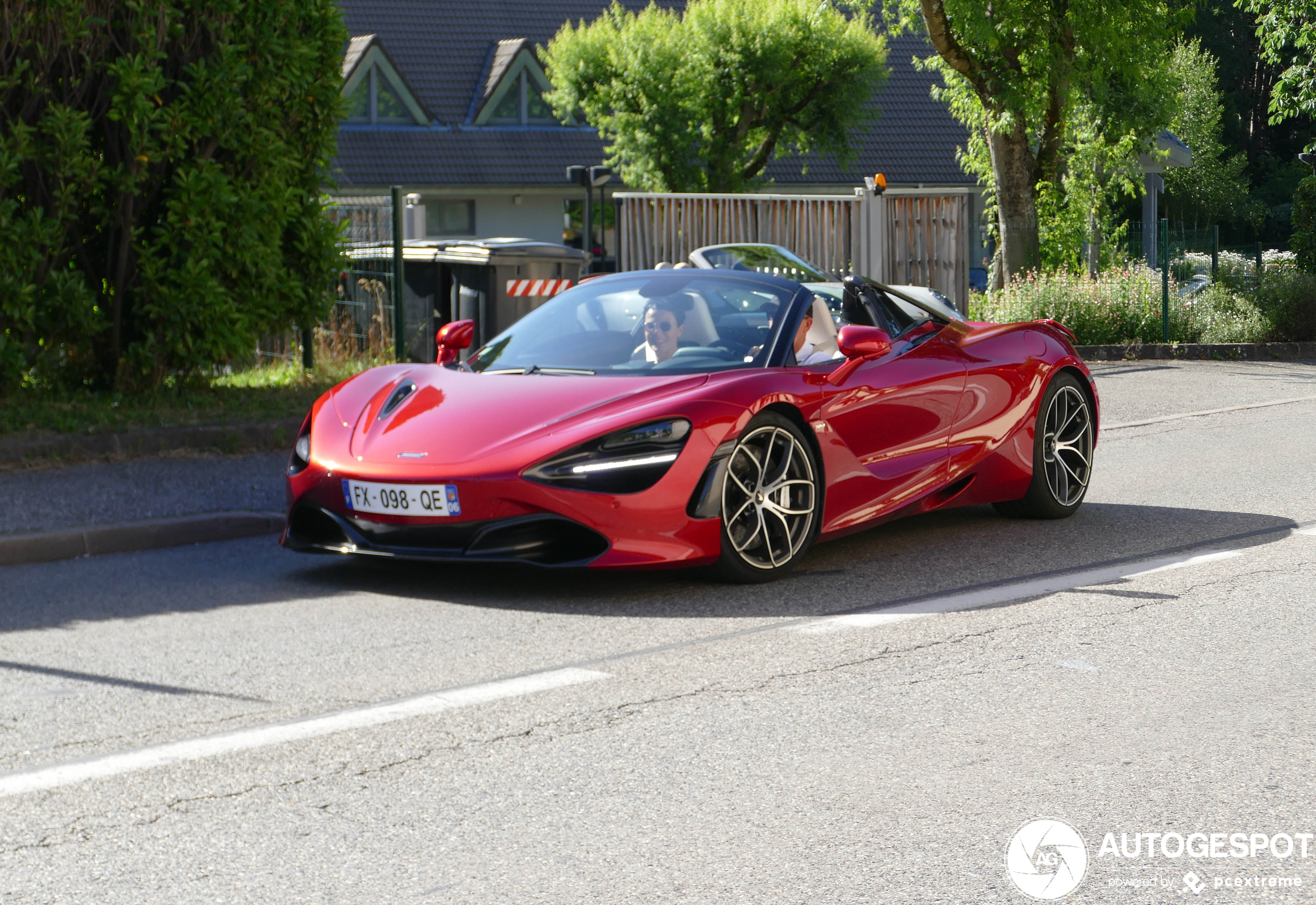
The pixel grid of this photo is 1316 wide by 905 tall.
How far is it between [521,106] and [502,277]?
21864 millimetres

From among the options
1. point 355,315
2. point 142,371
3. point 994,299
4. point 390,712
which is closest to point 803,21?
point 994,299

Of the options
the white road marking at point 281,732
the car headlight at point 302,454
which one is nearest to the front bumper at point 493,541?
the car headlight at point 302,454

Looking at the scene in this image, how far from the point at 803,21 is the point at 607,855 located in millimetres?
31450

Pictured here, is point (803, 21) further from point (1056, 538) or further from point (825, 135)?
point (1056, 538)

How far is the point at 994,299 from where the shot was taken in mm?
21125

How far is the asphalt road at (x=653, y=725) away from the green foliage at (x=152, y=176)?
413cm

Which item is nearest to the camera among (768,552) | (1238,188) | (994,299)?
(768,552)

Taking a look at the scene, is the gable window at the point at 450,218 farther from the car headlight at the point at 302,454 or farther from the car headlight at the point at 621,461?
the car headlight at the point at 621,461

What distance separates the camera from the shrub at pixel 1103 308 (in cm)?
1972

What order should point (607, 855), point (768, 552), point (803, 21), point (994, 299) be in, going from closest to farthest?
point (607, 855) < point (768, 552) < point (994, 299) < point (803, 21)

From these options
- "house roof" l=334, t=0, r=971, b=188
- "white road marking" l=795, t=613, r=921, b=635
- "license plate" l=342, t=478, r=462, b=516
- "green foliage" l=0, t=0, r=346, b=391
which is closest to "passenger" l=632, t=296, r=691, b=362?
"license plate" l=342, t=478, r=462, b=516

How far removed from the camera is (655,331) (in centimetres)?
718

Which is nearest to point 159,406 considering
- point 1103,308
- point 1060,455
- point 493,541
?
point 493,541

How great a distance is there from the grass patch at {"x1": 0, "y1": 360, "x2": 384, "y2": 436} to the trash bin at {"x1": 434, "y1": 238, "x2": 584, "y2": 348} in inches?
115
